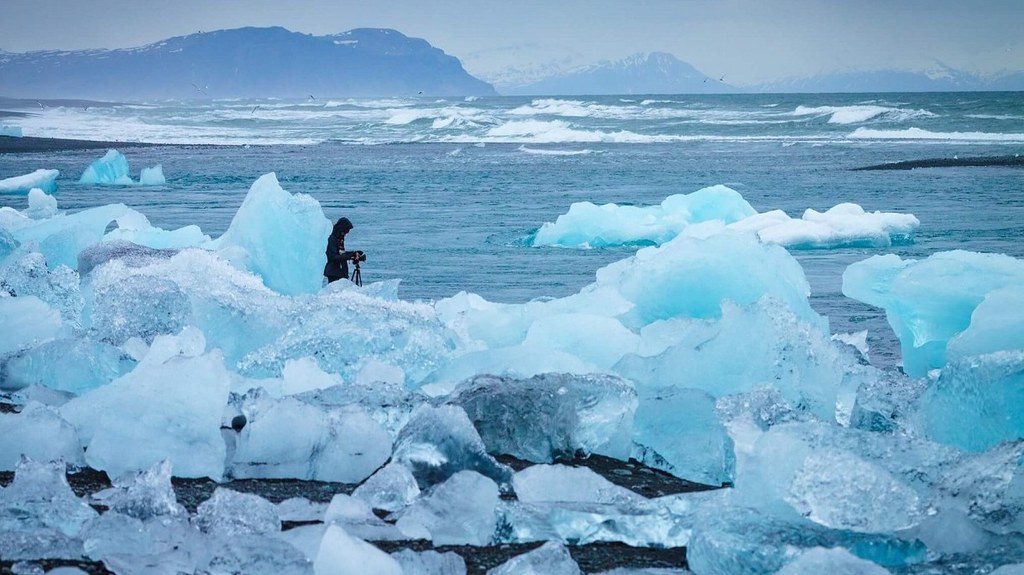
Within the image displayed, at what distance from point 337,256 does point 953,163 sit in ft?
68.2

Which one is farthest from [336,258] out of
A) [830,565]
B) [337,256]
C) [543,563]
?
[830,565]

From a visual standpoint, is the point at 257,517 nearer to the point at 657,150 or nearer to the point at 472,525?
the point at 472,525

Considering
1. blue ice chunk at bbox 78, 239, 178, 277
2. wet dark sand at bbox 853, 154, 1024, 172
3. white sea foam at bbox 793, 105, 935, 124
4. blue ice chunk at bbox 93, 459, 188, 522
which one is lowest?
wet dark sand at bbox 853, 154, 1024, 172

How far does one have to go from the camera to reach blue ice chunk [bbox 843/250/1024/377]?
607 centimetres

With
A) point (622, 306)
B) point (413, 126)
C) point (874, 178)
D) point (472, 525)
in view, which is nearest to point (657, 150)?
point (874, 178)

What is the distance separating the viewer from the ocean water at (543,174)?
38.1 ft

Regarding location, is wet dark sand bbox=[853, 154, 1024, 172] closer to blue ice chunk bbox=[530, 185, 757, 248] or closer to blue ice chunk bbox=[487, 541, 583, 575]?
blue ice chunk bbox=[530, 185, 757, 248]

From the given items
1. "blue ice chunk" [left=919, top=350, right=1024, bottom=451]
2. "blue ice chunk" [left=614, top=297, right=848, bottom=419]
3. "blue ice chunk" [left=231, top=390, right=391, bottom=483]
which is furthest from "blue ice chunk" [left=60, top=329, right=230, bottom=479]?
"blue ice chunk" [left=919, top=350, right=1024, bottom=451]

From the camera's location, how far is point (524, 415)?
13.7 ft

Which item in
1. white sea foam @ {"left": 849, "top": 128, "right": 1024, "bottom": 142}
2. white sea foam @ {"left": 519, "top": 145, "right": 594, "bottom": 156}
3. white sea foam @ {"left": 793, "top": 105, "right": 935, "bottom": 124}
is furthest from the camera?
white sea foam @ {"left": 793, "top": 105, "right": 935, "bottom": 124}

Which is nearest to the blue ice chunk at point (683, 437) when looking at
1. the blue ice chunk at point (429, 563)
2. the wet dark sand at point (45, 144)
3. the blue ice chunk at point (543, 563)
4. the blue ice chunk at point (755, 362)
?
the blue ice chunk at point (755, 362)

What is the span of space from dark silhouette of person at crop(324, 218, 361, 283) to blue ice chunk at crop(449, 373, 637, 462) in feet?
12.5

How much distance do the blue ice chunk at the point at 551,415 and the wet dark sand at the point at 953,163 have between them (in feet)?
69.9

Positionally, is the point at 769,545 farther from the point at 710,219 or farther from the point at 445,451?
the point at 710,219
